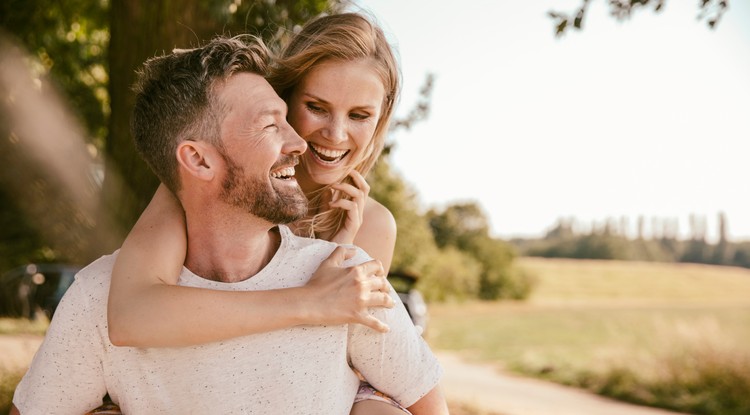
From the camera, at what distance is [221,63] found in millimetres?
2098

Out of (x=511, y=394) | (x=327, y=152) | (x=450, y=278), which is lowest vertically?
(x=450, y=278)

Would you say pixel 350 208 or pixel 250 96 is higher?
pixel 250 96

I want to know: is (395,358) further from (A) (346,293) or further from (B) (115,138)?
(B) (115,138)

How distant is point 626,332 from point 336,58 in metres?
27.3

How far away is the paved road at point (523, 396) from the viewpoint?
11.0 m

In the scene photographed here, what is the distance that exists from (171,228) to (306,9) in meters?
3.31

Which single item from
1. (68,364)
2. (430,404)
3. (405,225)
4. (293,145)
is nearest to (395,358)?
(430,404)

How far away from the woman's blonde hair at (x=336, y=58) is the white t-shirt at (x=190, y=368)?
0.81 meters

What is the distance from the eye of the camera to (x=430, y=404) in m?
2.18

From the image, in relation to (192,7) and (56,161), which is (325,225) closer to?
(192,7)

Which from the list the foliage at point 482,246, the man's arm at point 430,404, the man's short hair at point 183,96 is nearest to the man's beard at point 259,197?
the man's short hair at point 183,96

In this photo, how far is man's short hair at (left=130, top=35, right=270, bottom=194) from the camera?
2.06m

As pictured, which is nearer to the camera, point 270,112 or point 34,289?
point 270,112

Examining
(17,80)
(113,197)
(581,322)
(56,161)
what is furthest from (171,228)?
(581,322)
